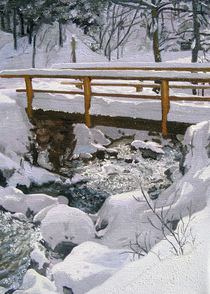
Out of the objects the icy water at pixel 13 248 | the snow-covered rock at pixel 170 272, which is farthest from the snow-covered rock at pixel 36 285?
the snow-covered rock at pixel 170 272

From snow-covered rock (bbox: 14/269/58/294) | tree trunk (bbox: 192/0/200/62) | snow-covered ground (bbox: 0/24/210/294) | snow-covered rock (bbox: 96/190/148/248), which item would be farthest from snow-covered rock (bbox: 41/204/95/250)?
tree trunk (bbox: 192/0/200/62)

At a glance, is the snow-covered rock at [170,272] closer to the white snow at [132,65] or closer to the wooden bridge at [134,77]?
the wooden bridge at [134,77]

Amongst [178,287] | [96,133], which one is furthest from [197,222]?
[96,133]

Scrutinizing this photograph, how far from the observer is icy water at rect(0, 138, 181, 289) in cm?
736

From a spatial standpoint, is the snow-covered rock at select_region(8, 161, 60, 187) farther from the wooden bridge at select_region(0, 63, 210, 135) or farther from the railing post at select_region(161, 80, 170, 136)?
the railing post at select_region(161, 80, 170, 136)

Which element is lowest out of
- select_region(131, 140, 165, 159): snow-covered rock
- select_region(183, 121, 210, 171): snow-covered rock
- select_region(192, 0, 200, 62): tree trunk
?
select_region(131, 140, 165, 159): snow-covered rock

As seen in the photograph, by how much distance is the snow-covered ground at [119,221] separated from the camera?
2914 mm

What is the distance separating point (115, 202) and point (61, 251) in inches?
44.7

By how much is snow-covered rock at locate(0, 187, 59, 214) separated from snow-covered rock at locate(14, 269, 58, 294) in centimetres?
249

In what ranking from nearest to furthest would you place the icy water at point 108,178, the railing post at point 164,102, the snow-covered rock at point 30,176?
1. the railing post at point 164,102
2. the icy water at point 108,178
3. the snow-covered rock at point 30,176

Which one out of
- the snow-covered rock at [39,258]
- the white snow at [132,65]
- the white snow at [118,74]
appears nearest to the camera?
the snow-covered rock at [39,258]

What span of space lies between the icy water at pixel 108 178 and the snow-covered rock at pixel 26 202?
0.79ft

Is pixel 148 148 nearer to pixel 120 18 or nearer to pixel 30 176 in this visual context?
pixel 30 176

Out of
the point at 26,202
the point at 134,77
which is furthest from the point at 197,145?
the point at 26,202
